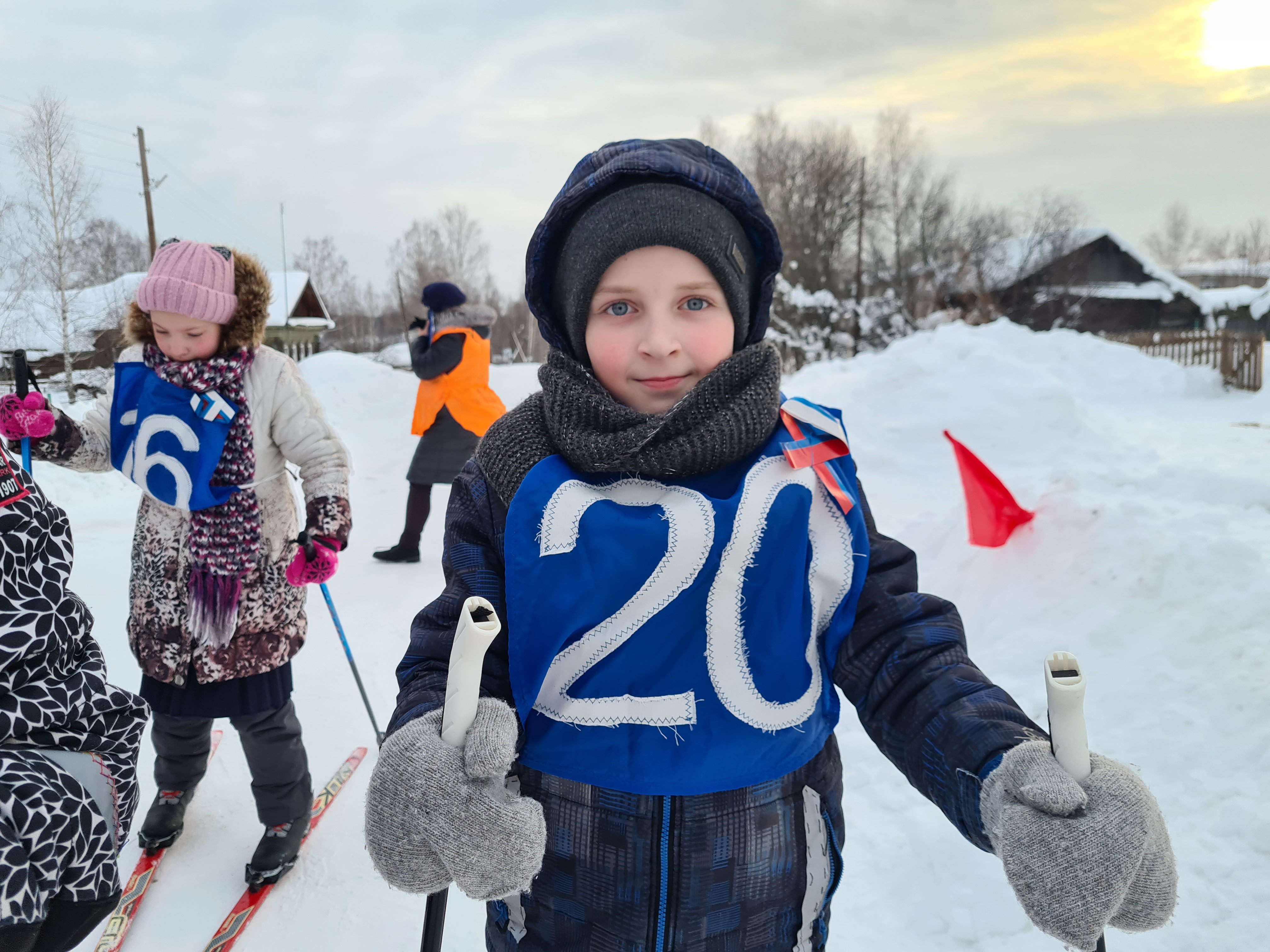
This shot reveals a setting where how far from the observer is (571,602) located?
117 cm

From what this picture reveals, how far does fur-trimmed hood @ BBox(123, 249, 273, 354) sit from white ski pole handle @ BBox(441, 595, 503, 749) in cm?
194

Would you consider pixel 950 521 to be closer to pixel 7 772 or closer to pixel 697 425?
pixel 697 425

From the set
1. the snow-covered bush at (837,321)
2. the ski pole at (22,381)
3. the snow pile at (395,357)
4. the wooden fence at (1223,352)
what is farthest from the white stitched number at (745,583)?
the snow pile at (395,357)

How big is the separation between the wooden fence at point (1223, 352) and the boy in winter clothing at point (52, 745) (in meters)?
19.7

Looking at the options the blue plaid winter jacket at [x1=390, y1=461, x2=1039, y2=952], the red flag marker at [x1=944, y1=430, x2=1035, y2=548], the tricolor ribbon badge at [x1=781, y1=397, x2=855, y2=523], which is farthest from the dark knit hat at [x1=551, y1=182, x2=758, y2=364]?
the red flag marker at [x1=944, y1=430, x2=1035, y2=548]

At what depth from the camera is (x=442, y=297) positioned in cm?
596

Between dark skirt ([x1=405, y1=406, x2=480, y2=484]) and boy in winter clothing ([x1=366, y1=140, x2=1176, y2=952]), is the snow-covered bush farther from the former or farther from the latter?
boy in winter clothing ([x1=366, y1=140, x2=1176, y2=952])

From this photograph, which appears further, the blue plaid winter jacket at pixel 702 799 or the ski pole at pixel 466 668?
the blue plaid winter jacket at pixel 702 799

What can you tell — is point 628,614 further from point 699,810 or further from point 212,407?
point 212,407

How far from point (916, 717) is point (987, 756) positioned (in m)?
0.13

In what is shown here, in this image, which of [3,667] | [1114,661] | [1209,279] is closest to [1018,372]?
[1114,661]

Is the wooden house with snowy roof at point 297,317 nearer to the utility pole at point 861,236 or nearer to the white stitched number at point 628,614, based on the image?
the utility pole at point 861,236

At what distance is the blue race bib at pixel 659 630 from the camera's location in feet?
3.84

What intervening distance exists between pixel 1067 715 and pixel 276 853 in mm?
2490
